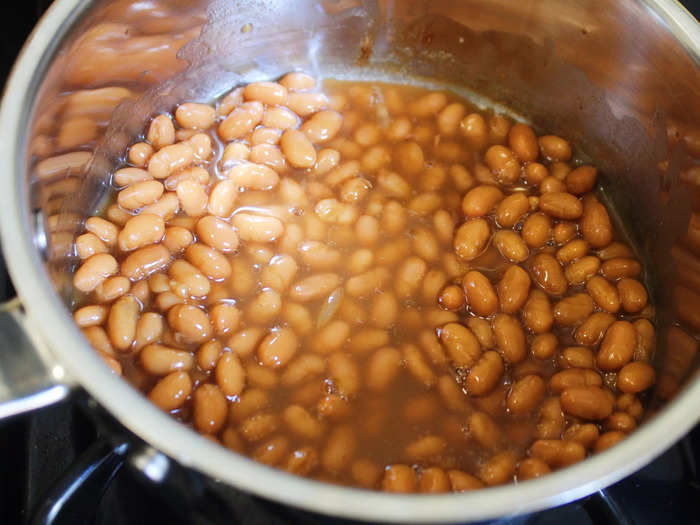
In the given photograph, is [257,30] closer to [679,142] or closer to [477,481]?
[679,142]

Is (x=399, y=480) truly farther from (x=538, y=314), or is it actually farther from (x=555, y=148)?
(x=555, y=148)

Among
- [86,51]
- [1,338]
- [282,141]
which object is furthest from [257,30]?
[1,338]

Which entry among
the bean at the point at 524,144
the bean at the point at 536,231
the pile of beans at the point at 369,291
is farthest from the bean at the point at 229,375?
the bean at the point at 524,144

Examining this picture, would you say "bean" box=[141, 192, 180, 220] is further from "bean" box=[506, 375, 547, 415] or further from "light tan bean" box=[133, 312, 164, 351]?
"bean" box=[506, 375, 547, 415]

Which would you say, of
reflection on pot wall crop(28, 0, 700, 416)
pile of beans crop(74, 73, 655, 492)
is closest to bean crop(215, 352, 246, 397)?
pile of beans crop(74, 73, 655, 492)

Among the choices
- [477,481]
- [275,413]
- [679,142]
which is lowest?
[275,413]

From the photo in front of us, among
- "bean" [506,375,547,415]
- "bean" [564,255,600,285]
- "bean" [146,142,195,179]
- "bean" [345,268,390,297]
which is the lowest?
"bean" [146,142,195,179]
